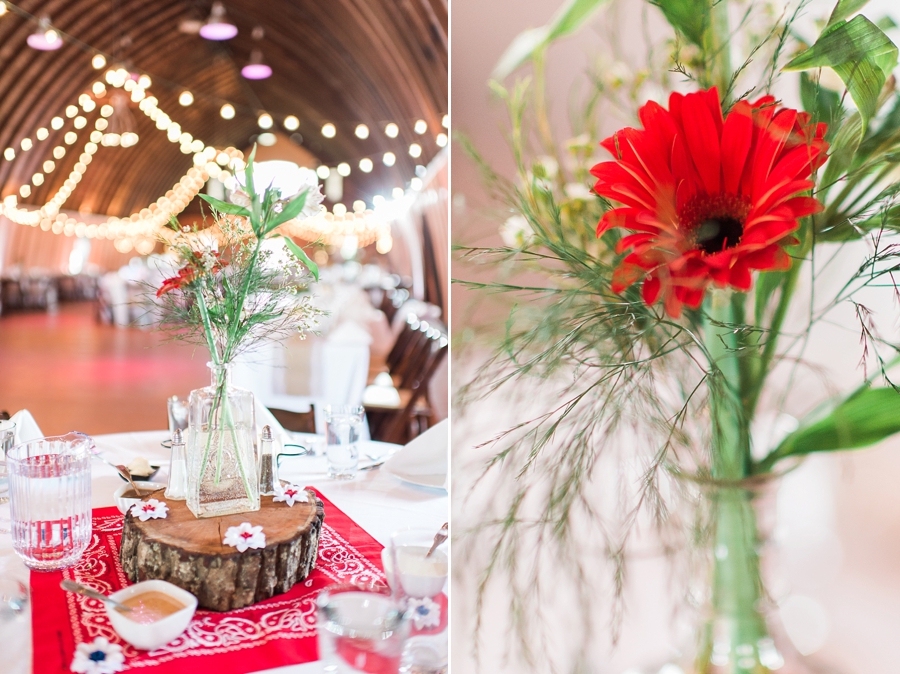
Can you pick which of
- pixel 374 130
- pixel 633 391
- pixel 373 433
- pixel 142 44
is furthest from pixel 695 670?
pixel 374 130

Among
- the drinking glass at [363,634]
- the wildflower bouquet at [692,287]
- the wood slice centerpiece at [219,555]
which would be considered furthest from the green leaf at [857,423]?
the wood slice centerpiece at [219,555]

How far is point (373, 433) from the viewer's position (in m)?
3.47

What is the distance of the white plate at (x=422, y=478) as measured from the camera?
137 centimetres

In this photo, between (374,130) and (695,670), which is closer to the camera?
(695,670)

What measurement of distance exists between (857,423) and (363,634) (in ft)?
1.34

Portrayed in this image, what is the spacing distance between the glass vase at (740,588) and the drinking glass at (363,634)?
0.25 meters

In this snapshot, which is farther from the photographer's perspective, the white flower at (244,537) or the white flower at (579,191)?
the white flower at (244,537)

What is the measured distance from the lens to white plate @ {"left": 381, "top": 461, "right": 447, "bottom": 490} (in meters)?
1.37

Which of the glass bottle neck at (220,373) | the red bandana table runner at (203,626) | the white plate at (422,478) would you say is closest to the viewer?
the red bandana table runner at (203,626)

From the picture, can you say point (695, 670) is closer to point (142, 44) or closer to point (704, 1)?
point (704, 1)

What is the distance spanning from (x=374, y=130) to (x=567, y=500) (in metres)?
15.6

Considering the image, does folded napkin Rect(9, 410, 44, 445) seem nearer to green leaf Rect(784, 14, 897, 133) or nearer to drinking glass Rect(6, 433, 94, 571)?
drinking glass Rect(6, 433, 94, 571)

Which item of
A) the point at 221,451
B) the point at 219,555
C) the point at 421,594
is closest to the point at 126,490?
the point at 221,451

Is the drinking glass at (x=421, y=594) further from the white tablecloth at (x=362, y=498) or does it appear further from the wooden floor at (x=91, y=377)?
the wooden floor at (x=91, y=377)
